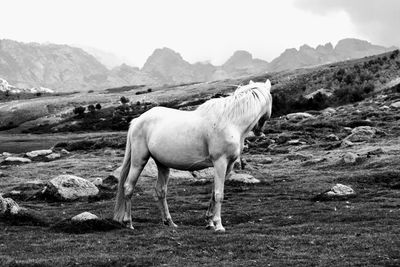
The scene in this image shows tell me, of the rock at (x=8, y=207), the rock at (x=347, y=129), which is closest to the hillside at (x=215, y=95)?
the rock at (x=347, y=129)

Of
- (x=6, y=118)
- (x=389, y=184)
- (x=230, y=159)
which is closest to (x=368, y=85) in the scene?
(x=389, y=184)

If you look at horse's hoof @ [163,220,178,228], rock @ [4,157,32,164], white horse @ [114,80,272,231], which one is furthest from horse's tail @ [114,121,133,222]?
rock @ [4,157,32,164]

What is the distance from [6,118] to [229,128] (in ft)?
553

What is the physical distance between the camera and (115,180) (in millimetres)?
33250

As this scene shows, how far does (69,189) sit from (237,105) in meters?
13.3

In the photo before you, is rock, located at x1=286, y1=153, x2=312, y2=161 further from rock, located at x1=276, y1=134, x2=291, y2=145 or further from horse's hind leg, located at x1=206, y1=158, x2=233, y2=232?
horse's hind leg, located at x1=206, y1=158, x2=233, y2=232

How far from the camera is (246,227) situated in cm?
1798

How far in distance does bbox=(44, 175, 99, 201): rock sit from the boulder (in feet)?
39.1

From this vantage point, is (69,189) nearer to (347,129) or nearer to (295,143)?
(295,143)

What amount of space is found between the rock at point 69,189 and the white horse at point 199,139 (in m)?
8.45

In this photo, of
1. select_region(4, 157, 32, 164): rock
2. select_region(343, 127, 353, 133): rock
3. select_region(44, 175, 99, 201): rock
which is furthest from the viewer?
select_region(343, 127, 353, 133): rock

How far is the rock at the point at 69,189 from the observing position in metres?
26.7

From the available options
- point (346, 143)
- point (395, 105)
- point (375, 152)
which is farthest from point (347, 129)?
point (375, 152)

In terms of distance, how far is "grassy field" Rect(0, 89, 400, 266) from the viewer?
1312 centimetres
